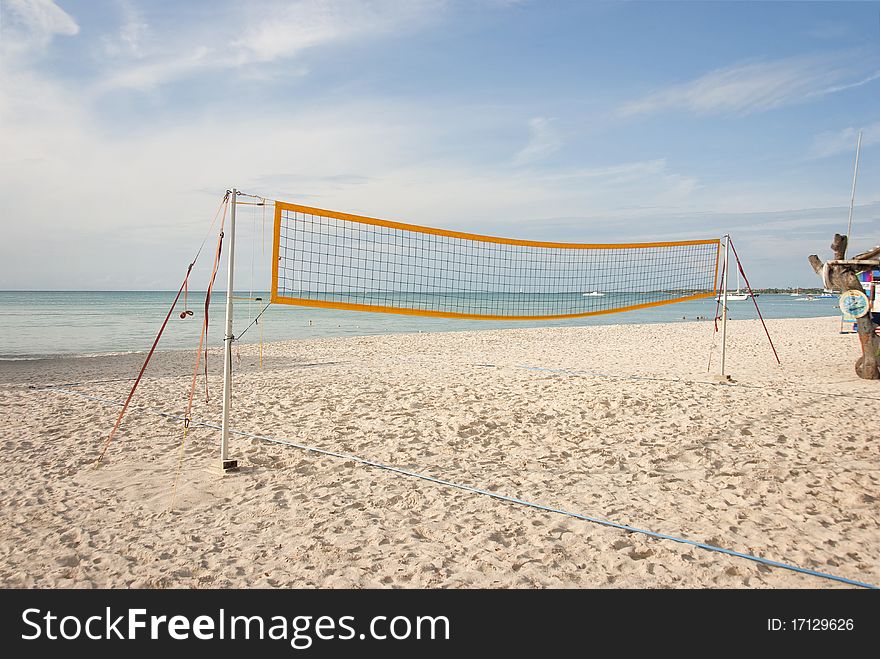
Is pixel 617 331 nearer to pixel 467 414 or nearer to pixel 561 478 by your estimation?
pixel 467 414

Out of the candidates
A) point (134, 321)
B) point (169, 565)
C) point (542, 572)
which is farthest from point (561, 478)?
point (134, 321)

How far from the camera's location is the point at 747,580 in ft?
9.38

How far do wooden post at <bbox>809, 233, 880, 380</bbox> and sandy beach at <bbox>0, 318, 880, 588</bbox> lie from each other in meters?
0.39

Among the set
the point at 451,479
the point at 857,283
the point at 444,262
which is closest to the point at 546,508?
the point at 451,479

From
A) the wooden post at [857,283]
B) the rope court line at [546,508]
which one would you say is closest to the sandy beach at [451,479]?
the rope court line at [546,508]

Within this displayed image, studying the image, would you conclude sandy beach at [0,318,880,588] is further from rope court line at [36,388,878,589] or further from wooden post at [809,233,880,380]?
wooden post at [809,233,880,380]

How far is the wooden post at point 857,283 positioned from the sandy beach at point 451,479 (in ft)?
1.26

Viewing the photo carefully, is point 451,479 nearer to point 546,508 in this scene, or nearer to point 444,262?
point 546,508

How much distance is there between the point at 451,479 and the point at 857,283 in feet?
22.3

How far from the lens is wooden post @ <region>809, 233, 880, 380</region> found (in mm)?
7754

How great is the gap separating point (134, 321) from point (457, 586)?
27.1 meters

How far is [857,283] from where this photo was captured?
7.78 meters

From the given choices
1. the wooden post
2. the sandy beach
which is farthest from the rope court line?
the wooden post
